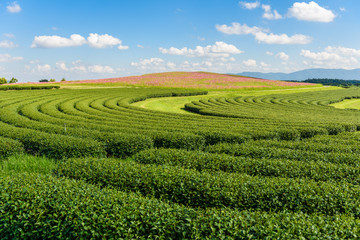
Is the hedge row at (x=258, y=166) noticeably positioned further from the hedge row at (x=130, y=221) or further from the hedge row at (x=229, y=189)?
the hedge row at (x=130, y=221)

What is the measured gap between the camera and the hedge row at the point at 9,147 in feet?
42.4

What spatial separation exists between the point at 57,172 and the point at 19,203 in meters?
3.28

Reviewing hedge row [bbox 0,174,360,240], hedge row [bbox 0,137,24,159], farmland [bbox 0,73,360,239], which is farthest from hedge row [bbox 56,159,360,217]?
hedge row [bbox 0,137,24,159]

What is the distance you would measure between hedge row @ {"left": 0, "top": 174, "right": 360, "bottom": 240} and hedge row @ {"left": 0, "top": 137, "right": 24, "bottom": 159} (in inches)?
249

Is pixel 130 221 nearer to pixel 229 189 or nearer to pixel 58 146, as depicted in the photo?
pixel 229 189

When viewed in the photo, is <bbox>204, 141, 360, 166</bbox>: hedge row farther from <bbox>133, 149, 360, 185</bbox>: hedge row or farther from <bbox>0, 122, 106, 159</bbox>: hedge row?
<bbox>0, 122, 106, 159</bbox>: hedge row

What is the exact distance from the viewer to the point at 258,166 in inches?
421

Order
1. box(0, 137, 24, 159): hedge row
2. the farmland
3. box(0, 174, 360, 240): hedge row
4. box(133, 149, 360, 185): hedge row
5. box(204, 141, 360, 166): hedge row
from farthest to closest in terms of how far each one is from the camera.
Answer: box(0, 137, 24, 159): hedge row
box(204, 141, 360, 166): hedge row
box(133, 149, 360, 185): hedge row
the farmland
box(0, 174, 360, 240): hedge row

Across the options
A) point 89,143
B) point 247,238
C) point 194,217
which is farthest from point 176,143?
point 247,238

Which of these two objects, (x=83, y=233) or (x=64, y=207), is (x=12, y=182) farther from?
(x=83, y=233)

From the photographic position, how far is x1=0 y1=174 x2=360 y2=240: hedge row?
5914 mm

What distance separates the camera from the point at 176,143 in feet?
49.3

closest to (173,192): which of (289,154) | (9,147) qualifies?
(289,154)

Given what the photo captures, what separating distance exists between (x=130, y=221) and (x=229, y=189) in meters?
3.36
